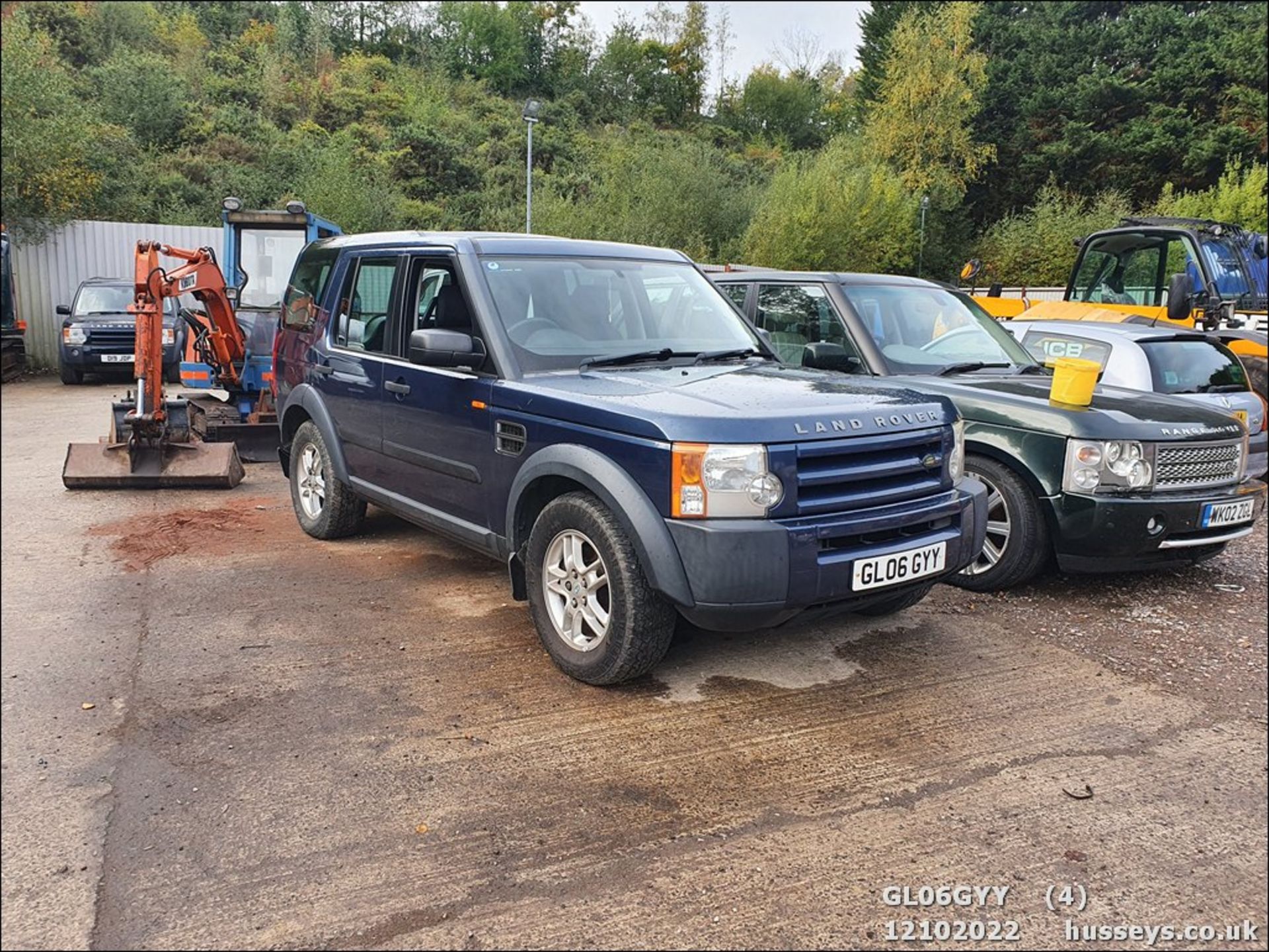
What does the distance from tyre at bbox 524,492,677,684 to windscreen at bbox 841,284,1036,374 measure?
2.97 m

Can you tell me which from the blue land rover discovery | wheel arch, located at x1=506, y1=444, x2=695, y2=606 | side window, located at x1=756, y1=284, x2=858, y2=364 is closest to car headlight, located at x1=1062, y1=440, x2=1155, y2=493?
the blue land rover discovery

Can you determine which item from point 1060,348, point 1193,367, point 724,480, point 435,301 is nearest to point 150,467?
point 435,301

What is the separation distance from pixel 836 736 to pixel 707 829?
0.88 meters

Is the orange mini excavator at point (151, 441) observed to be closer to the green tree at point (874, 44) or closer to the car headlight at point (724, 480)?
the car headlight at point (724, 480)

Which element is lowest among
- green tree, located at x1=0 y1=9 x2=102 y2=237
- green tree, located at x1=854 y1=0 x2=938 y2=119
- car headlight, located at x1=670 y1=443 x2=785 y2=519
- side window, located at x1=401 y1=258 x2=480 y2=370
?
car headlight, located at x1=670 y1=443 x2=785 y2=519

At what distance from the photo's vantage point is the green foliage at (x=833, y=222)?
2512 cm

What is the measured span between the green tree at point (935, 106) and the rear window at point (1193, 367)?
92.5 ft

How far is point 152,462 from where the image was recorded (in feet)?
26.2

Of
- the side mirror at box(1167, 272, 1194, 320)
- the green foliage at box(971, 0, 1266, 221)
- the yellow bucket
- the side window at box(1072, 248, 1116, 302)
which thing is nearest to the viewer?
the yellow bucket

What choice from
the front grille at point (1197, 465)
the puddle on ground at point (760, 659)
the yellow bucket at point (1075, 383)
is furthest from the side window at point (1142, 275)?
the puddle on ground at point (760, 659)

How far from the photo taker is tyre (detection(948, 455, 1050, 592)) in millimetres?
5188

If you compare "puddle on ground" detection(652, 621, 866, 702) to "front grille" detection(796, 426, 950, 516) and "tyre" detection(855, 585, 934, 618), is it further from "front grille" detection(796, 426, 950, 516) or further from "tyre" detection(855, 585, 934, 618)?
"front grille" detection(796, 426, 950, 516)

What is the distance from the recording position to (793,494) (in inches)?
137

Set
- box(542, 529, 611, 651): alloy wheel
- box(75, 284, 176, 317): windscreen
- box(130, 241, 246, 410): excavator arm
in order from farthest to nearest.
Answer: box(75, 284, 176, 317): windscreen → box(130, 241, 246, 410): excavator arm → box(542, 529, 611, 651): alloy wheel
